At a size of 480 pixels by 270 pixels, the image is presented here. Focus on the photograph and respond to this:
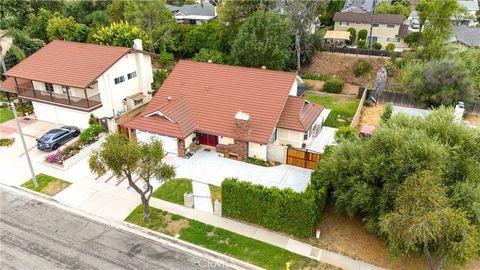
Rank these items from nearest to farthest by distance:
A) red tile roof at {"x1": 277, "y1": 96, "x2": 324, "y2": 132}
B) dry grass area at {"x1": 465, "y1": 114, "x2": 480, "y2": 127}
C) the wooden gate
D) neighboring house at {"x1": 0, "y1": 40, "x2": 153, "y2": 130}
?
the wooden gate < red tile roof at {"x1": 277, "y1": 96, "x2": 324, "y2": 132} < neighboring house at {"x1": 0, "y1": 40, "x2": 153, "y2": 130} < dry grass area at {"x1": 465, "y1": 114, "x2": 480, "y2": 127}

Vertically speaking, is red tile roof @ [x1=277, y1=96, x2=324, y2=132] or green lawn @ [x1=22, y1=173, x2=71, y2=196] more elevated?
red tile roof @ [x1=277, y1=96, x2=324, y2=132]

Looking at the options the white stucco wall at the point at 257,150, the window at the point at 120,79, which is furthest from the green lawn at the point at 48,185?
the white stucco wall at the point at 257,150

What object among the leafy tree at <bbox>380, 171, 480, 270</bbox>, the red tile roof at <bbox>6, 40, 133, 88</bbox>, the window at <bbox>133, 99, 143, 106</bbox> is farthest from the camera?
the window at <bbox>133, 99, 143, 106</bbox>

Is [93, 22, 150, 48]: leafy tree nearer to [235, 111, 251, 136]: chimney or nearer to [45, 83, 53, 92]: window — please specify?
[45, 83, 53, 92]: window

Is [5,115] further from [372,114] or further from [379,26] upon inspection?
[379,26]

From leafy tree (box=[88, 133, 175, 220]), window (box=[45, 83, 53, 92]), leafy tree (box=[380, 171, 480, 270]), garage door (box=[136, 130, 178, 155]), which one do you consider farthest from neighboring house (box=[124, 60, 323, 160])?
leafy tree (box=[380, 171, 480, 270])

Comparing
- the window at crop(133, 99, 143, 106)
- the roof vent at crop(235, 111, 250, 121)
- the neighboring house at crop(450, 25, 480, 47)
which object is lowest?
the window at crop(133, 99, 143, 106)

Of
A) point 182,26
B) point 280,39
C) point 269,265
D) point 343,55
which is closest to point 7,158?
point 269,265

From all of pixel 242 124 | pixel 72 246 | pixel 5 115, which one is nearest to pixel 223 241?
pixel 72 246
